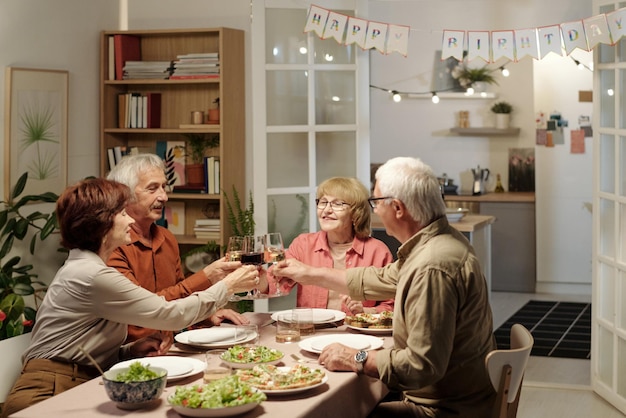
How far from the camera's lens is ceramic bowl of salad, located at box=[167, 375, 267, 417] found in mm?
2193

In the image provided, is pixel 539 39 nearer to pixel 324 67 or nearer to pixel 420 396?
pixel 324 67

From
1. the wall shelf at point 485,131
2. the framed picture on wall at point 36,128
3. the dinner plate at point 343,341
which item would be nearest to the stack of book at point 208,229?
the framed picture on wall at point 36,128

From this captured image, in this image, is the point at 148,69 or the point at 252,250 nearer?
the point at 252,250

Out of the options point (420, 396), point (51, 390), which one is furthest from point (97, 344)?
point (420, 396)

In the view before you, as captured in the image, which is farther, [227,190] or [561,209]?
[561,209]

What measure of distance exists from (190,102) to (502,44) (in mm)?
2098

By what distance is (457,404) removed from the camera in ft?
9.04

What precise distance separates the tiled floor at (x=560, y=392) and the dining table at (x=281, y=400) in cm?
218

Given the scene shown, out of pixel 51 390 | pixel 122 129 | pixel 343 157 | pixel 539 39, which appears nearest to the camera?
pixel 51 390

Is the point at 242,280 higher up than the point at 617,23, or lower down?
lower down

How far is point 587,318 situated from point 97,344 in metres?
5.28

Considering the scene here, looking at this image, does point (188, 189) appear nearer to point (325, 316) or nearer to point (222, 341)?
point (325, 316)

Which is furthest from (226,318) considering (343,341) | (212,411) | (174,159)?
(174,159)

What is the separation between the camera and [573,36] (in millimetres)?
4805
